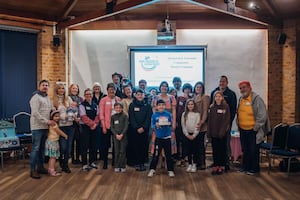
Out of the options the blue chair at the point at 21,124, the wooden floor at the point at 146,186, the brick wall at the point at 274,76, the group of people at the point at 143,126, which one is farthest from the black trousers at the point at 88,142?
the brick wall at the point at 274,76

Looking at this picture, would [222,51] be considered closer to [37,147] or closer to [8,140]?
[37,147]

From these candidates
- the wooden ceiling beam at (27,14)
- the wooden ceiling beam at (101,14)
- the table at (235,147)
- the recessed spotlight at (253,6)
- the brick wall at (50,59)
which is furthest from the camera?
the brick wall at (50,59)

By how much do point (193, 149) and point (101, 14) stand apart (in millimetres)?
3423

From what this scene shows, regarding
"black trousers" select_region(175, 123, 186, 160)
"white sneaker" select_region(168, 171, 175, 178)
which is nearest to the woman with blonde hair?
"white sneaker" select_region(168, 171, 175, 178)

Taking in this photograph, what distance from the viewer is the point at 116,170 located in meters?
5.82

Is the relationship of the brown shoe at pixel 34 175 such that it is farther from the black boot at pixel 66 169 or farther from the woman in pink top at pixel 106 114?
the woman in pink top at pixel 106 114

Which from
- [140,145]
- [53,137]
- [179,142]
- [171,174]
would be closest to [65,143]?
[53,137]

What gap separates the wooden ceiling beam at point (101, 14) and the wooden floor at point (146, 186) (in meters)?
3.10

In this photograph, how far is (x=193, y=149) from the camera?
5848mm

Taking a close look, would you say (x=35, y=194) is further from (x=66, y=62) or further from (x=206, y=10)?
(x=206, y=10)

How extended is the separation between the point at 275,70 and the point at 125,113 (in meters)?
3.94

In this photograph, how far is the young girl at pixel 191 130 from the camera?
5.77 m

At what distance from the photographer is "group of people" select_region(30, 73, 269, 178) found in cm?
553

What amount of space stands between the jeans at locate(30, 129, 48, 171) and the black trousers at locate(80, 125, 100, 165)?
649mm
